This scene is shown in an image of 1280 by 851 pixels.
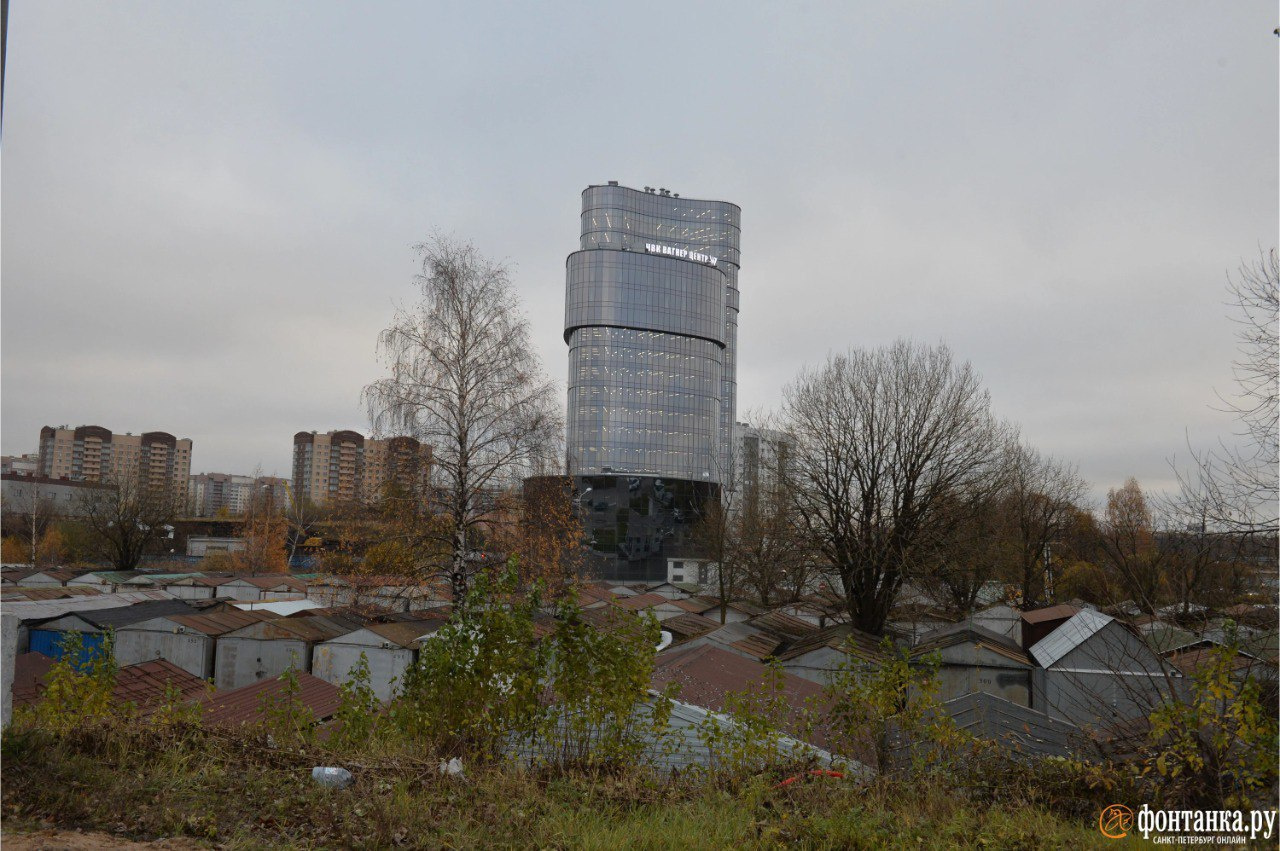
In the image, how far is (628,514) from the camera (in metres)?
77.6

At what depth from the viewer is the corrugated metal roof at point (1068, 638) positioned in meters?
18.6

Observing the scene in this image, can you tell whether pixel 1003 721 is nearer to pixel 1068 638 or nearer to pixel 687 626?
pixel 1068 638

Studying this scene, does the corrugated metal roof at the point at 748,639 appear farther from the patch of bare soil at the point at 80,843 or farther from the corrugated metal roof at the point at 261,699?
the patch of bare soil at the point at 80,843

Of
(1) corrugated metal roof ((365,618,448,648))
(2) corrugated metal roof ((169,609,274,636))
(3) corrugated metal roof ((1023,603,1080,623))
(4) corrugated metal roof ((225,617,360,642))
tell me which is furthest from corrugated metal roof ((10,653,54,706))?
(3) corrugated metal roof ((1023,603,1080,623))

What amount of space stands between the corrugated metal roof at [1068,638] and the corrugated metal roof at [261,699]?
590 inches

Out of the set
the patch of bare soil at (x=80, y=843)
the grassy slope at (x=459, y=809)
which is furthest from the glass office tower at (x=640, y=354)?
the patch of bare soil at (x=80, y=843)

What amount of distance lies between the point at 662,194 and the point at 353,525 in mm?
99799

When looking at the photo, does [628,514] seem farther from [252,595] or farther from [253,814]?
[253,814]

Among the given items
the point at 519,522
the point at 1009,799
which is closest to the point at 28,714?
the point at 1009,799

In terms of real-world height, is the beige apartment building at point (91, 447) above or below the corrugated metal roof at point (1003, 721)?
above

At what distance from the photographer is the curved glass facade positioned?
→ 9306 cm

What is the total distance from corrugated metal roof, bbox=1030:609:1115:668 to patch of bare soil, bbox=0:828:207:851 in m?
18.1

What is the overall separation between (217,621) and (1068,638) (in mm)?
23483

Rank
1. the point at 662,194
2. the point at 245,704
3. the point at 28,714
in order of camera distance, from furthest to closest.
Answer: the point at 662,194
the point at 245,704
the point at 28,714
